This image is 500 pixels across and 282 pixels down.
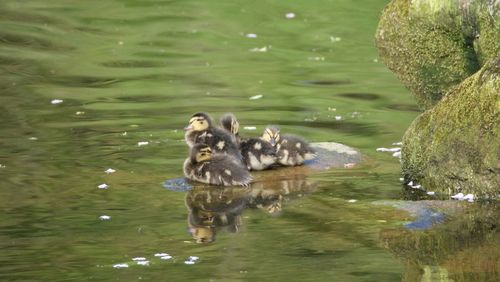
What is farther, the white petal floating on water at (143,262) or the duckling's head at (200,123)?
the duckling's head at (200,123)

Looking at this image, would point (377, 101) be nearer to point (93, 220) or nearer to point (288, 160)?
point (288, 160)

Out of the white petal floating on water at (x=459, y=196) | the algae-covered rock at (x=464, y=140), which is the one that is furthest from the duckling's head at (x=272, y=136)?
the white petal floating on water at (x=459, y=196)

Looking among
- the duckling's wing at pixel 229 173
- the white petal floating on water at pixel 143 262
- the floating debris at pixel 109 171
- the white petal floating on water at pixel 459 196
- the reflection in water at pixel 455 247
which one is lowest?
the floating debris at pixel 109 171

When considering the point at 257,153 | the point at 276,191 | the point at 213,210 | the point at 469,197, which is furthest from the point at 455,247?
the point at 257,153

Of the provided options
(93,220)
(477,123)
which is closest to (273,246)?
(93,220)

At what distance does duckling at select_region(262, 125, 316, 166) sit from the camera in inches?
499

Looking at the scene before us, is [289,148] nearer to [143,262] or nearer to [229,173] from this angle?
[229,173]

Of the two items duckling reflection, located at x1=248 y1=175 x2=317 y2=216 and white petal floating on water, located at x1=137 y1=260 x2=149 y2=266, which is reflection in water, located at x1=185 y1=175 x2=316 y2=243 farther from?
white petal floating on water, located at x1=137 y1=260 x2=149 y2=266

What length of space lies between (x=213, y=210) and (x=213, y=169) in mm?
863

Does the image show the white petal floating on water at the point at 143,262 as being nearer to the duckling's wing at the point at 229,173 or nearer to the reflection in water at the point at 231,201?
the reflection in water at the point at 231,201

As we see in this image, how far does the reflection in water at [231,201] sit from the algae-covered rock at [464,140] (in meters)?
1.15

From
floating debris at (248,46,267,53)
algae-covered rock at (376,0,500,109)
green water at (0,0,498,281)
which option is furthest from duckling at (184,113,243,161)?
floating debris at (248,46,267,53)

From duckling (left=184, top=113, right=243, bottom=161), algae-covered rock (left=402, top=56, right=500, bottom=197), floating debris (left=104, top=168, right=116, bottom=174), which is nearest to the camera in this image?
algae-covered rock (left=402, top=56, right=500, bottom=197)

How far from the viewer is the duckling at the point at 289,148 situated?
41.6ft
